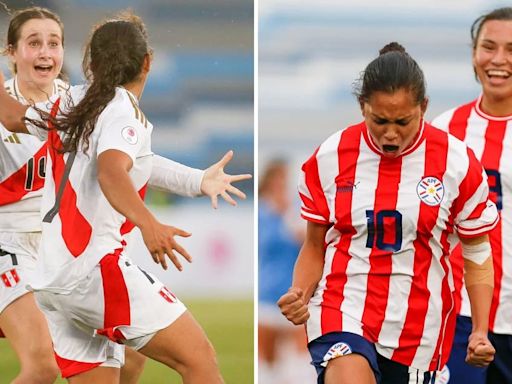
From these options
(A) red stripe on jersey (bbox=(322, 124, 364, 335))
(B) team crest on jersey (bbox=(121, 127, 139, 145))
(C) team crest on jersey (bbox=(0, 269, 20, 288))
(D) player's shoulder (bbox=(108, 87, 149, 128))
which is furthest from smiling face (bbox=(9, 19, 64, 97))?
(A) red stripe on jersey (bbox=(322, 124, 364, 335))

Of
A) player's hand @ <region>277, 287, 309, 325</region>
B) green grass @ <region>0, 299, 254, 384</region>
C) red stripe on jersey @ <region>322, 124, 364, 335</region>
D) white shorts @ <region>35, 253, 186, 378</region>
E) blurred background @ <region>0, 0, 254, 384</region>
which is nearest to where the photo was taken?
player's hand @ <region>277, 287, 309, 325</region>

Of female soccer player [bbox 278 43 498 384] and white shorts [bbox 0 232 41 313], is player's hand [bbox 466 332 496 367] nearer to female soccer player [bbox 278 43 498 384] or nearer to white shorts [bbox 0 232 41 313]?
female soccer player [bbox 278 43 498 384]

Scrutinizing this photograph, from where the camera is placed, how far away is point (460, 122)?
4.71 metres

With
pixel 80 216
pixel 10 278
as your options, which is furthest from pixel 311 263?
pixel 10 278

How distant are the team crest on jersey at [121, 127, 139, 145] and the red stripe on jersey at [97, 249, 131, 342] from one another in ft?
1.34

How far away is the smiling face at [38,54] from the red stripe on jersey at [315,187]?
2084 millimetres

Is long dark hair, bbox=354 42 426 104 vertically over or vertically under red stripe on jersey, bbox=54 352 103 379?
over

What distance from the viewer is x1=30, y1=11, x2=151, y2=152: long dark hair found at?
161 inches

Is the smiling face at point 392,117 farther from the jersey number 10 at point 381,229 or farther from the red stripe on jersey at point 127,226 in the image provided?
the red stripe on jersey at point 127,226

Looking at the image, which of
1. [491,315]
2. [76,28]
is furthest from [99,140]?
[76,28]

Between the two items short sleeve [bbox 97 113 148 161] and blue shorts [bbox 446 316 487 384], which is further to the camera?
blue shorts [bbox 446 316 487 384]

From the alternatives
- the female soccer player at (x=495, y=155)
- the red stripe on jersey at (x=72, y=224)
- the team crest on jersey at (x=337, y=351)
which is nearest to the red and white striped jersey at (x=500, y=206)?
the female soccer player at (x=495, y=155)

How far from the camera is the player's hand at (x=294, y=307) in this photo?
355 cm

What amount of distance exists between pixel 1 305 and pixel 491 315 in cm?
202
